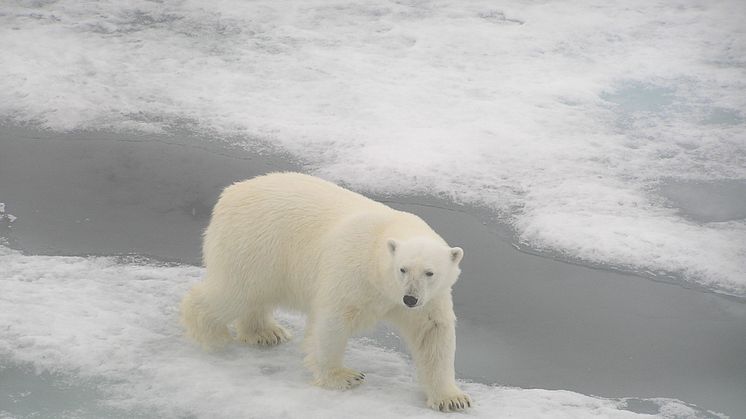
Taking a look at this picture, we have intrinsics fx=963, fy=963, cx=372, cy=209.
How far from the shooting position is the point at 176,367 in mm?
4523

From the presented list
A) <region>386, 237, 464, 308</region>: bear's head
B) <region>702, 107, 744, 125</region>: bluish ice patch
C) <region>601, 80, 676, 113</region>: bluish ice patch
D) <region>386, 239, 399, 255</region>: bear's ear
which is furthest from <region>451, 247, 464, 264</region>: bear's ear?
<region>702, 107, 744, 125</region>: bluish ice patch

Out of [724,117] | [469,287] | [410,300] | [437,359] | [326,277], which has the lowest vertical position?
[469,287]

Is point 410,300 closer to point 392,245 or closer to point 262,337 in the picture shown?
point 392,245

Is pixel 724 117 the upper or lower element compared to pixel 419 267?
lower

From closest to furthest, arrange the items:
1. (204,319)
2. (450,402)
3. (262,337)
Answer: (450,402)
(204,319)
(262,337)

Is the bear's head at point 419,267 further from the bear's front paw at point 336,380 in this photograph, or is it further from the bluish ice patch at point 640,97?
the bluish ice patch at point 640,97

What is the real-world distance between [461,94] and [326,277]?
4496 mm

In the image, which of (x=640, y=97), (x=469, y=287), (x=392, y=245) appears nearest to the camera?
(x=392, y=245)

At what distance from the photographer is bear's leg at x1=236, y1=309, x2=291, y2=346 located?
192 inches

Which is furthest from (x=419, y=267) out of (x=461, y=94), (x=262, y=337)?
(x=461, y=94)

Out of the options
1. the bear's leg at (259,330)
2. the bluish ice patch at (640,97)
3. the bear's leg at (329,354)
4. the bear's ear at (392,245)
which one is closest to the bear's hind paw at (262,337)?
the bear's leg at (259,330)

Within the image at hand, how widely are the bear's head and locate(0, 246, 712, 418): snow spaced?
59cm

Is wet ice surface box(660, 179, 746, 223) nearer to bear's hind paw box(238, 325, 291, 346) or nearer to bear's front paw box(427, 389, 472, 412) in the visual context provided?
bear's front paw box(427, 389, 472, 412)

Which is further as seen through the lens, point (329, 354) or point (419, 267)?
point (329, 354)
